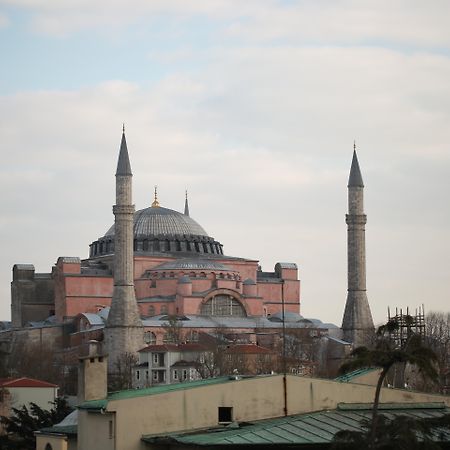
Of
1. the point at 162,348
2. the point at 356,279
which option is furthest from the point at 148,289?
the point at 162,348

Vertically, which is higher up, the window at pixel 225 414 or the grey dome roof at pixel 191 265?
the grey dome roof at pixel 191 265

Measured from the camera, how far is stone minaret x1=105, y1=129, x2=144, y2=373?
93.9m

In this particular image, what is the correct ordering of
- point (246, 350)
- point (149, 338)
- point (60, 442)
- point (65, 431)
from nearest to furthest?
point (60, 442)
point (65, 431)
point (246, 350)
point (149, 338)

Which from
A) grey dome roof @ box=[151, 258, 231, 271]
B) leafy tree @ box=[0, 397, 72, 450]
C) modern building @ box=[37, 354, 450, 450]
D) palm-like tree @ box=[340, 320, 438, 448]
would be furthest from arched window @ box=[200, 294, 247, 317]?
palm-like tree @ box=[340, 320, 438, 448]

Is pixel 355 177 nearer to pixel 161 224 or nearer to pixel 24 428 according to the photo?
pixel 161 224

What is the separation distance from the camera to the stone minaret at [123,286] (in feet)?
308

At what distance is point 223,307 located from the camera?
104375 mm

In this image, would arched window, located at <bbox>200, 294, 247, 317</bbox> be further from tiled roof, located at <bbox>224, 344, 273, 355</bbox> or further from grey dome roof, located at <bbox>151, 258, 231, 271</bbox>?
tiled roof, located at <bbox>224, 344, 273, 355</bbox>

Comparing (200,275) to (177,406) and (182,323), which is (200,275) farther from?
(177,406)

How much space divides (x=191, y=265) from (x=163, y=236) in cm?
705

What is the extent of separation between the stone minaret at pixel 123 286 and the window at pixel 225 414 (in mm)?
65380

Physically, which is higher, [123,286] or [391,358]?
[123,286]

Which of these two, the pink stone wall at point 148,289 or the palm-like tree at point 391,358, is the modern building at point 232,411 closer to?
the palm-like tree at point 391,358

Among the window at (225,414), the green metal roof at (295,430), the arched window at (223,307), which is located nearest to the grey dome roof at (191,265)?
the arched window at (223,307)
